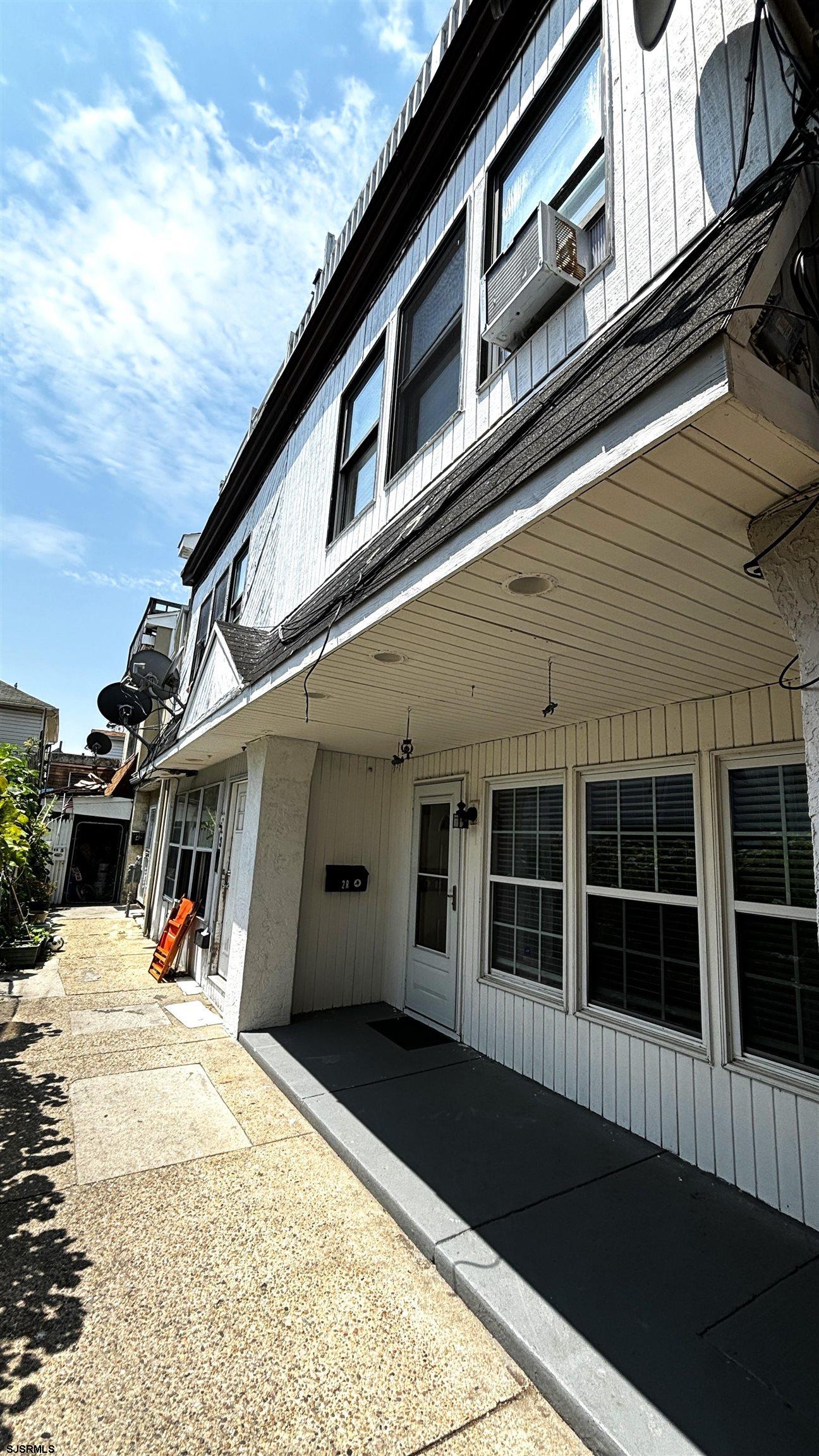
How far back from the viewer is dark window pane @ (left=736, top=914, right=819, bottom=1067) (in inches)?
114

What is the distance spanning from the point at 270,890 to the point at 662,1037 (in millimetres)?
3416

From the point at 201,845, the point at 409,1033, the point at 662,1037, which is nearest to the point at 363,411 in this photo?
the point at 662,1037

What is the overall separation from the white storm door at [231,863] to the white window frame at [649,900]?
3640 mm

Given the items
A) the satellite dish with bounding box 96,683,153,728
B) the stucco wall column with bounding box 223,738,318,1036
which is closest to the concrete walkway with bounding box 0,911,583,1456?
the stucco wall column with bounding box 223,738,318,1036

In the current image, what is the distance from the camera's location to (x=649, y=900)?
3695mm

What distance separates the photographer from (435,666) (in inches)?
122

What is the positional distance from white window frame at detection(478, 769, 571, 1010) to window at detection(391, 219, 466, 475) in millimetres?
2541

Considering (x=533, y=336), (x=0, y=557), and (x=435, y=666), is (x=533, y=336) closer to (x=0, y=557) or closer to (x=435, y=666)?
(x=435, y=666)

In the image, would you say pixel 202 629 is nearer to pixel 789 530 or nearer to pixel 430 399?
pixel 430 399

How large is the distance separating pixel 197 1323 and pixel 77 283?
7.30 m

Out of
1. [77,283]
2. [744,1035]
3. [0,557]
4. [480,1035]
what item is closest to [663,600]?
[744,1035]

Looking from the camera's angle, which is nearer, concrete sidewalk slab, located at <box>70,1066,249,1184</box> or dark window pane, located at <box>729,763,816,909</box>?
dark window pane, located at <box>729,763,816,909</box>

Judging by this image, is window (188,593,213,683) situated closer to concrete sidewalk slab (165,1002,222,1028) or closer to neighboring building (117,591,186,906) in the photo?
neighboring building (117,591,186,906)

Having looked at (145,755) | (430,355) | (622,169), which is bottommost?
(145,755)
